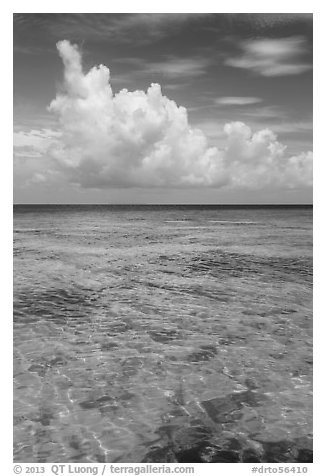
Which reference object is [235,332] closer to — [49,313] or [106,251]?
[49,313]

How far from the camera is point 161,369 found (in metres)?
9.05

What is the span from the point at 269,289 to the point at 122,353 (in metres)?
8.81

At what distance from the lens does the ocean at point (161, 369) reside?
6.68 meters

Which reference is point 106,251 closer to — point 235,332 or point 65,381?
point 235,332

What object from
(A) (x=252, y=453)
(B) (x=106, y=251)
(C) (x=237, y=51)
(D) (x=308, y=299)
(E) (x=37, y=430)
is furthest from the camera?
(B) (x=106, y=251)

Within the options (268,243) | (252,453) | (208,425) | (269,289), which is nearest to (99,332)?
(208,425)

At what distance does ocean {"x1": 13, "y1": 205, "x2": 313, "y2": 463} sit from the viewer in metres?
6.68

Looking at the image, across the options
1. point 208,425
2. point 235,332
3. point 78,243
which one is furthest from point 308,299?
point 78,243

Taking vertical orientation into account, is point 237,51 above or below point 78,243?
above

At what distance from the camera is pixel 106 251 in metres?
27.4

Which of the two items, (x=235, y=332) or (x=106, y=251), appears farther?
(x=106, y=251)

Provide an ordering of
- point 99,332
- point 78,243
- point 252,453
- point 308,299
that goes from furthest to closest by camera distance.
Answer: point 78,243, point 308,299, point 99,332, point 252,453
